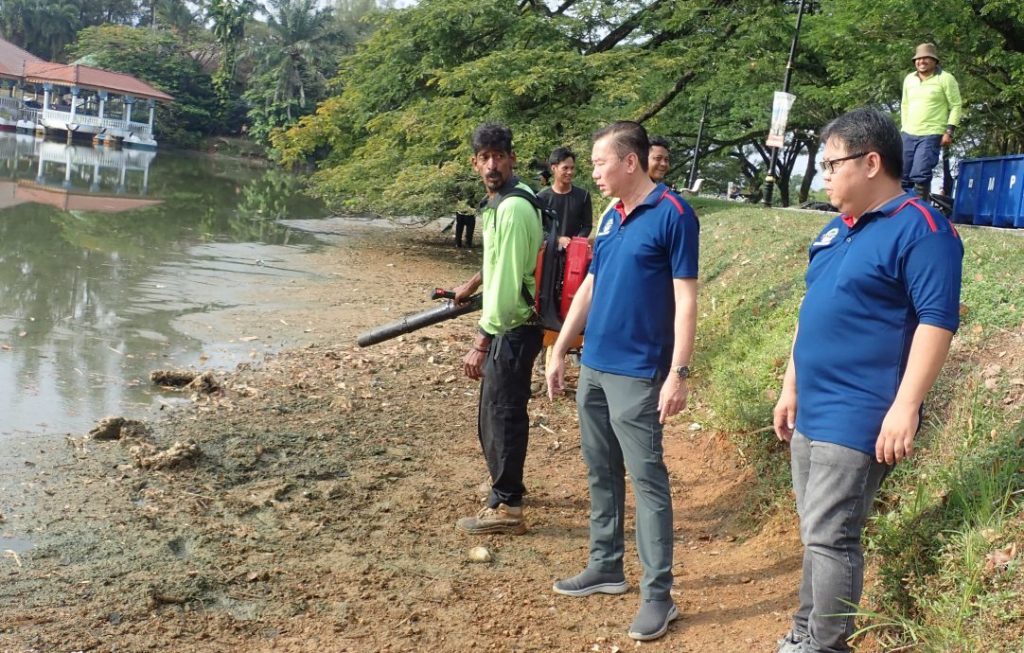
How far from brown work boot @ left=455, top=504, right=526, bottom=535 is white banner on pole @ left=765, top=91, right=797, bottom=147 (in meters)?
11.5

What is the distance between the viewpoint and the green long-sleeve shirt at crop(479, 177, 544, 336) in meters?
4.32

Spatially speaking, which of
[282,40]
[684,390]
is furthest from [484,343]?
[282,40]

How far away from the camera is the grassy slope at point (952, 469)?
288cm

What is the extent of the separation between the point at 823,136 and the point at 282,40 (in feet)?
215

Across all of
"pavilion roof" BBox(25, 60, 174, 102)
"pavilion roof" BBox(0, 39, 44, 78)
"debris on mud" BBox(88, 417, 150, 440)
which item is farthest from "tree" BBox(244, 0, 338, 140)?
"debris on mud" BBox(88, 417, 150, 440)

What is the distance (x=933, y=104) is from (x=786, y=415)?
23.8ft

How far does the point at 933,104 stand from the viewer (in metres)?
9.20

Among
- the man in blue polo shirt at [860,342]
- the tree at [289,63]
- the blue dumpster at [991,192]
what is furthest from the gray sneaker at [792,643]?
the tree at [289,63]

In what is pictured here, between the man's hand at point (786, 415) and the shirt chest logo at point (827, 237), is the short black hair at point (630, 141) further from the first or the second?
the man's hand at point (786, 415)

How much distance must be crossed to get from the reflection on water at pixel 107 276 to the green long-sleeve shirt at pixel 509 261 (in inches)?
134

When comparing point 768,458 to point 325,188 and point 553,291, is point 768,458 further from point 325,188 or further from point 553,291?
point 325,188

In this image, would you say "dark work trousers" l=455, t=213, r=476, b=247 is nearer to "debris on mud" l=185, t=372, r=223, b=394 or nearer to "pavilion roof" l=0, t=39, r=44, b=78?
"debris on mud" l=185, t=372, r=223, b=394

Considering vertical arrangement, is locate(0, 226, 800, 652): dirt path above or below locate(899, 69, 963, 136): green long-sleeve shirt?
below

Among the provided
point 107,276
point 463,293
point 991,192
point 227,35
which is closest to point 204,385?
point 463,293
